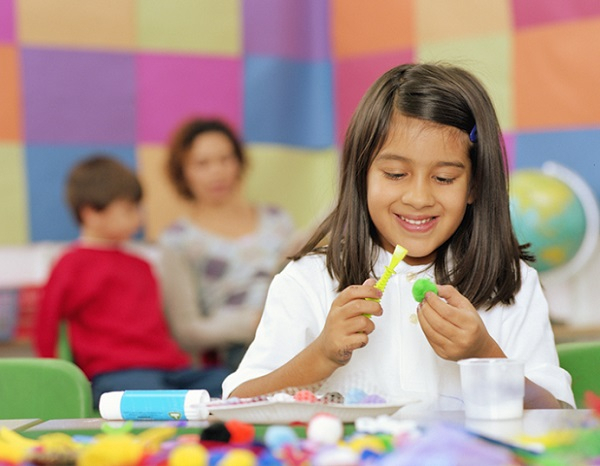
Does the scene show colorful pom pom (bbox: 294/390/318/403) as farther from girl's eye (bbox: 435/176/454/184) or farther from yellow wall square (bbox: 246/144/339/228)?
yellow wall square (bbox: 246/144/339/228)

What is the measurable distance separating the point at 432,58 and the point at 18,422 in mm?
2042

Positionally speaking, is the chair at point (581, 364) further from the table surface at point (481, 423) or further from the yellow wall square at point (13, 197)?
the yellow wall square at point (13, 197)

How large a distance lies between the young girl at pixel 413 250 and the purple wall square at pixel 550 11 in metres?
1.28

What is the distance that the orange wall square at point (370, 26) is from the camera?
2.90m

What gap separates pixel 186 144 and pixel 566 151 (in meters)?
1.13

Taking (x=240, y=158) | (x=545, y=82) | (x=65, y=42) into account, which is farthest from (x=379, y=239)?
(x=65, y=42)

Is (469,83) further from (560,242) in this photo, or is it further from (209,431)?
(560,242)

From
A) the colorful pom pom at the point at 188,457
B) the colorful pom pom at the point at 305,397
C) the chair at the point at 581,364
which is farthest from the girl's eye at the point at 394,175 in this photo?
the colorful pom pom at the point at 188,457

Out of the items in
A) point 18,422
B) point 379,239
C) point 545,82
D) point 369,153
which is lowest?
point 18,422

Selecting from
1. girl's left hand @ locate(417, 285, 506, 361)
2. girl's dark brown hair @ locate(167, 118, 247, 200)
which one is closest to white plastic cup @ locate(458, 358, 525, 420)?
girl's left hand @ locate(417, 285, 506, 361)

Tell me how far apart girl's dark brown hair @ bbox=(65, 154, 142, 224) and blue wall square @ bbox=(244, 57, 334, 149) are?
23.4 inches

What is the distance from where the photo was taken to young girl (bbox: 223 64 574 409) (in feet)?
4.30

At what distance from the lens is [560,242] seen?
96.6 inches

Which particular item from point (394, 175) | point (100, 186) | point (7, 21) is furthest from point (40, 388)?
point (7, 21)
